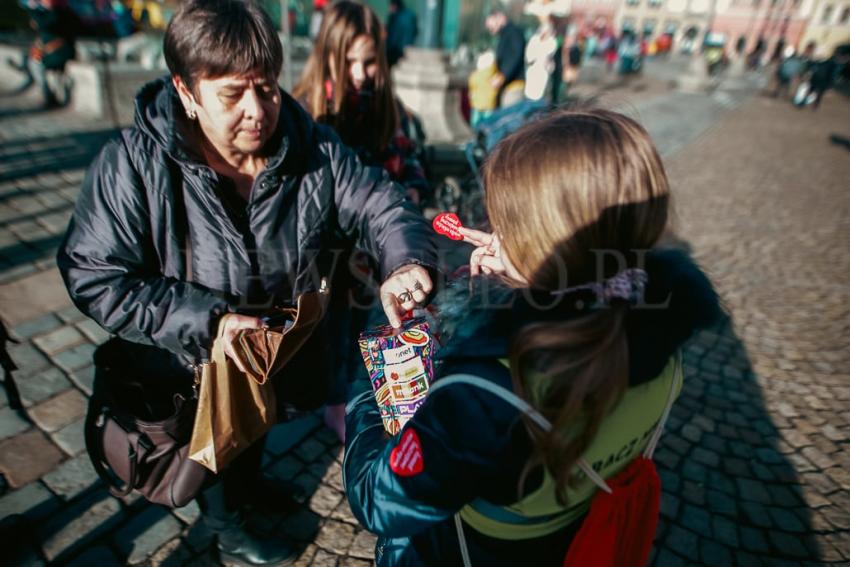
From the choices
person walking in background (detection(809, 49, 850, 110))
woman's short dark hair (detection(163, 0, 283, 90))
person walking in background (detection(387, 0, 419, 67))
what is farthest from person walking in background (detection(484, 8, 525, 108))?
person walking in background (detection(809, 49, 850, 110))

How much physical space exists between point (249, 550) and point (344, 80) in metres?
2.44

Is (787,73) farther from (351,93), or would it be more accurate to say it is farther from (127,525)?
(127,525)

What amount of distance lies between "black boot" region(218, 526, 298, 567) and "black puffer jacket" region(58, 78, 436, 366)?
36.9 inches

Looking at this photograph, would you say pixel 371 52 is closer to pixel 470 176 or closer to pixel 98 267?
pixel 98 267

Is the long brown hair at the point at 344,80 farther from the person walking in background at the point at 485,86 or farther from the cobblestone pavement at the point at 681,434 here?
the person walking in background at the point at 485,86

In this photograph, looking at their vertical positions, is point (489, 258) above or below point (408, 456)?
above

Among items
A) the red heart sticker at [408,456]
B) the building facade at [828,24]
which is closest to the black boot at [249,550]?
the red heart sticker at [408,456]

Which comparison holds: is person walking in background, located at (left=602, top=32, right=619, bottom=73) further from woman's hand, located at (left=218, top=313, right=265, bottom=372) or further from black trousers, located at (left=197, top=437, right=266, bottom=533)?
woman's hand, located at (left=218, top=313, right=265, bottom=372)

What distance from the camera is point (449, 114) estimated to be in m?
6.89

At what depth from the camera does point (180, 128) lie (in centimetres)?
150

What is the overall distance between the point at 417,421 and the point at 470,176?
192 inches

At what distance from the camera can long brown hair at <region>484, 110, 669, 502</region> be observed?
920mm

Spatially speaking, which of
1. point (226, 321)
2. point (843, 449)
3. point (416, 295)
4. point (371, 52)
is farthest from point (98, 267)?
point (843, 449)

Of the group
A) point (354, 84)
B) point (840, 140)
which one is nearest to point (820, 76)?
point (840, 140)
